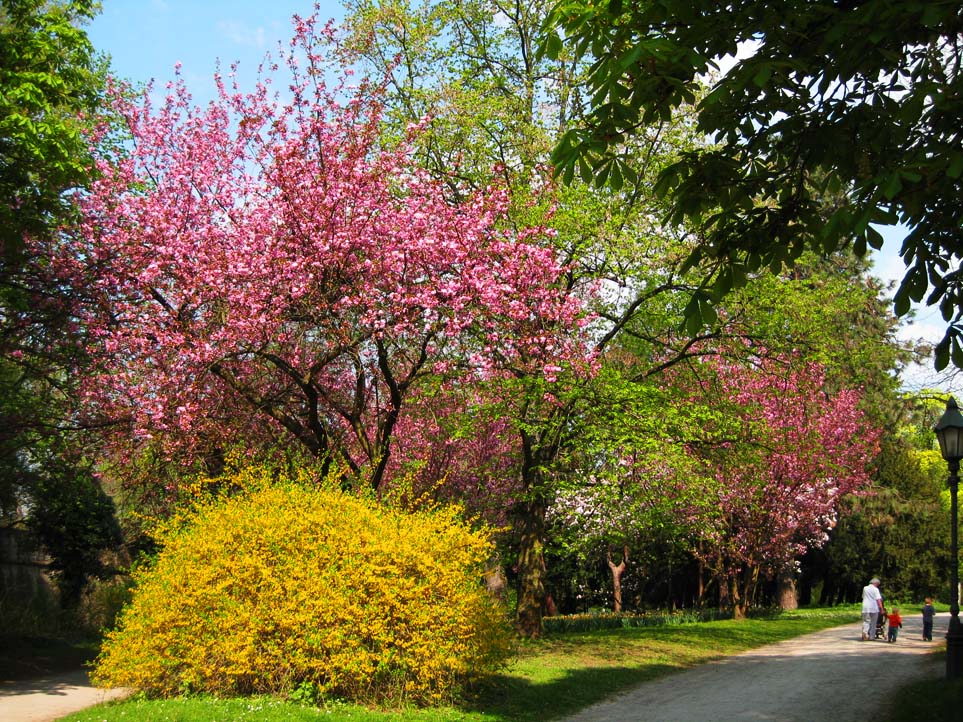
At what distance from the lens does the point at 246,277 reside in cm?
1251

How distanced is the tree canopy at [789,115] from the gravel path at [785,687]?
19.3ft

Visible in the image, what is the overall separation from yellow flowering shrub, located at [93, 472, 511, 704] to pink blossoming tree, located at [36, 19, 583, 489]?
2689 mm

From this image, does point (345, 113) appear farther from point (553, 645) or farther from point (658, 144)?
point (553, 645)

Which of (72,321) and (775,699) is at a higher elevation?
(72,321)

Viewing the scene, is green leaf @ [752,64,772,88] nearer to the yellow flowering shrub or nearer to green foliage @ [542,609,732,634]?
the yellow flowering shrub

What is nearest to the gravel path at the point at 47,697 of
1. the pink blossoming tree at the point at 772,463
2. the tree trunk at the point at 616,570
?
the pink blossoming tree at the point at 772,463

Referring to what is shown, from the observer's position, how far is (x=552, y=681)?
12.7 metres

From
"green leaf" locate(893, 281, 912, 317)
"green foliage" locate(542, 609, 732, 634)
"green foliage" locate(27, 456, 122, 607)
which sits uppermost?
"green leaf" locate(893, 281, 912, 317)

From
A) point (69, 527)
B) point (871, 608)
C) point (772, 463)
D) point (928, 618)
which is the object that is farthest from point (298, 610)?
point (772, 463)

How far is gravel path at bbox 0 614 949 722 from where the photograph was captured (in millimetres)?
10266

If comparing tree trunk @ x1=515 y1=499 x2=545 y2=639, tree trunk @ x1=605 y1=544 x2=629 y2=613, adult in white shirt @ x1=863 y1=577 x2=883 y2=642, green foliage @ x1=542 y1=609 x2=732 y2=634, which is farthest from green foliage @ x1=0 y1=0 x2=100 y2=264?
tree trunk @ x1=605 y1=544 x2=629 y2=613

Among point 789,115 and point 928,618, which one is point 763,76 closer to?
point 789,115

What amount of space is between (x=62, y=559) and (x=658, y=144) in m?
14.9

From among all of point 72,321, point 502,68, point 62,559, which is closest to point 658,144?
point 502,68
